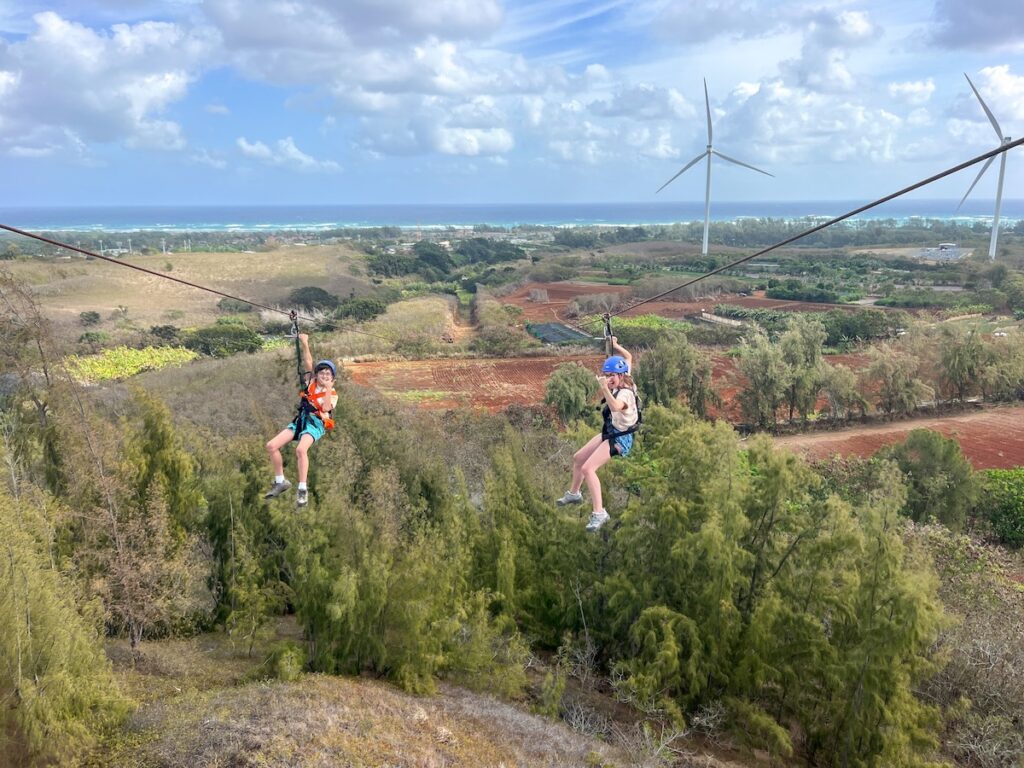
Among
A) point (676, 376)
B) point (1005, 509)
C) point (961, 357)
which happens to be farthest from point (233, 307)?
point (1005, 509)

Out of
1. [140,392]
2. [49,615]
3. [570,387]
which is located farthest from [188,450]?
[570,387]

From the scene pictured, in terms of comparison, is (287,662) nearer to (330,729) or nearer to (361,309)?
(330,729)

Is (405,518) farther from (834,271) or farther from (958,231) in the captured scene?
(958,231)

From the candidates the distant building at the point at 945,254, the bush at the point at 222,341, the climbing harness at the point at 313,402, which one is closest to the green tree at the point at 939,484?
the climbing harness at the point at 313,402

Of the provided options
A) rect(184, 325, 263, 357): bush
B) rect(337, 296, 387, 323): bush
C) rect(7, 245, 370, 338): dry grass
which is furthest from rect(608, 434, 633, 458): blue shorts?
rect(337, 296, 387, 323): bush

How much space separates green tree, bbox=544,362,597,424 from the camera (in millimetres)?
34281

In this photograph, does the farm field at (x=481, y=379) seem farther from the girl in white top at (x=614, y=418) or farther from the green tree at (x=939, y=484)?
the girl in white top at (x=614, y=418)

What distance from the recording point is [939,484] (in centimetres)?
2305

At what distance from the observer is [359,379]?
46156mm

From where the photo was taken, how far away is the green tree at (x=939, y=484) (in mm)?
23250

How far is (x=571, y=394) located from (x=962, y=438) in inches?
792

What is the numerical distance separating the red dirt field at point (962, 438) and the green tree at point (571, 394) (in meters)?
9.69

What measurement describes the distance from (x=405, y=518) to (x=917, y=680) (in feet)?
36.1

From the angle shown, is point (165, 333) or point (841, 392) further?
point (165, 333)
